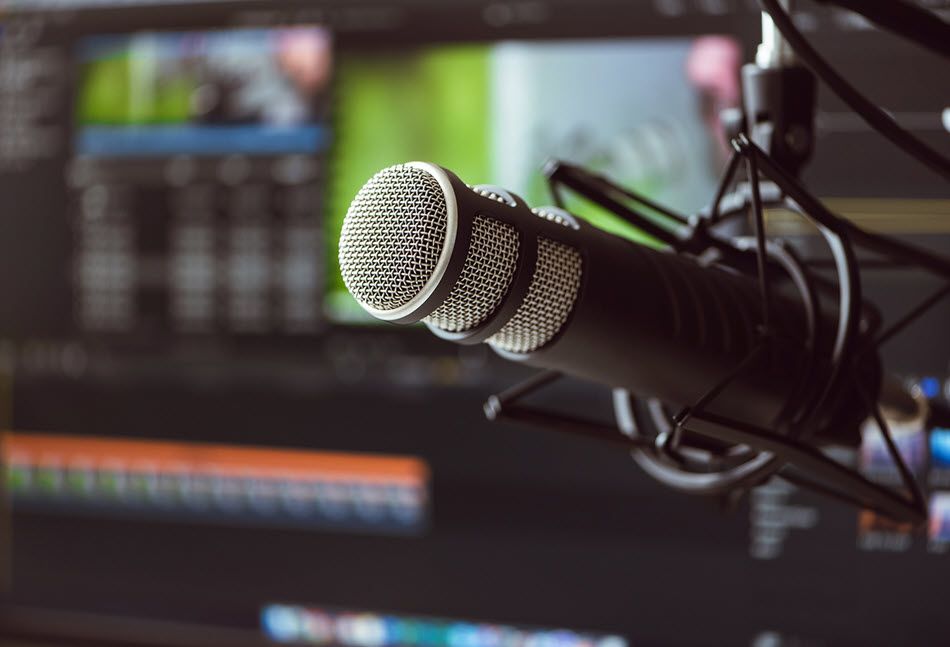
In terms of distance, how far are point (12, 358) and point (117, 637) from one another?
369mm

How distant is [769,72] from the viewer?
0.51 m

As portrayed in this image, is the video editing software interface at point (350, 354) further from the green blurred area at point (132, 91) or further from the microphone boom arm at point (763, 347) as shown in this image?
the microphone boom arm at point (763, 347)

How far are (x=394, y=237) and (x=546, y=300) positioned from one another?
2.8 inches

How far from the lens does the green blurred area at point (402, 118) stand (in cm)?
118

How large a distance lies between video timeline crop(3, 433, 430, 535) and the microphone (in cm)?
78

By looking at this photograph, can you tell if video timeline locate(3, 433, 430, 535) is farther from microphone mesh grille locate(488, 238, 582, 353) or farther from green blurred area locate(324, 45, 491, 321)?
microphone mesh grille locate(488, 238, 582, 353)

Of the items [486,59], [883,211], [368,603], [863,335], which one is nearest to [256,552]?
[368,603]

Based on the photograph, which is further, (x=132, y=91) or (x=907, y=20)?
(x=132, y=91)

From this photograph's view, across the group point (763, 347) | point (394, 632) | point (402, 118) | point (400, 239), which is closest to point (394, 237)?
point (400, 239)

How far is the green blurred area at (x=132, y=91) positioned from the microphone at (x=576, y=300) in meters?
0.93

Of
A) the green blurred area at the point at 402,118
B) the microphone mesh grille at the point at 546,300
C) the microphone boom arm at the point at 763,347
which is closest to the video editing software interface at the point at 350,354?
the green blurred area at the point at 402,118

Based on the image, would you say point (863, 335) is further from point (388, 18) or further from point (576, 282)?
point (388, 18)

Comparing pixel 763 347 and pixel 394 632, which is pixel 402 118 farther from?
pixel 763 347

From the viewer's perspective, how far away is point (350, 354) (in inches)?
48.6
